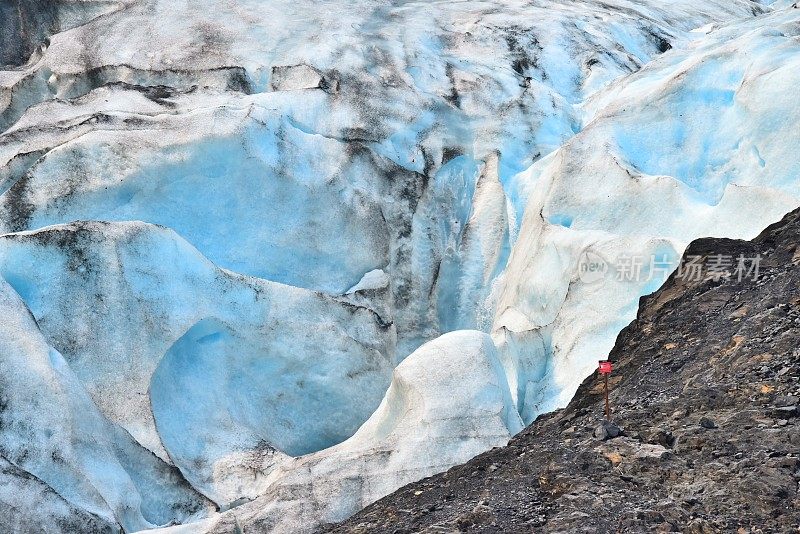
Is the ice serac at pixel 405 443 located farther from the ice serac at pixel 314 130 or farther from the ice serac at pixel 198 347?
the ice serac at pixel 314 130

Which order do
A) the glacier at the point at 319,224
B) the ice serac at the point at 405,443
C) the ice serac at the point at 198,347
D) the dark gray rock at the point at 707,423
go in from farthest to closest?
1. the ice serac at the point at 198,347
2. the glacier at the point at 319,224
3. the ice serac at the point at 405,443
4. the dark gray rock at the point at 707,423

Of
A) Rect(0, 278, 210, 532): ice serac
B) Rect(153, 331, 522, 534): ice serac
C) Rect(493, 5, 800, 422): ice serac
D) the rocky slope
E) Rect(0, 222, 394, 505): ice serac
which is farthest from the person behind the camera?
Rect(493, 5, 800, 422): ice serac

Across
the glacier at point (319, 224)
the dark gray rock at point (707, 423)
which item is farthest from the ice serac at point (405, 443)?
the dark gray rock at point (707, 423)

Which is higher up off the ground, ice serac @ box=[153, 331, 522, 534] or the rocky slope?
the rocky slope

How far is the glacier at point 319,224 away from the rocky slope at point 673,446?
5.24 feet

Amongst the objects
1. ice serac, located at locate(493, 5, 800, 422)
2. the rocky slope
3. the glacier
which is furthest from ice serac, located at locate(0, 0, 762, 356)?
the rocky slope

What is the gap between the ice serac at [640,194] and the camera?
10383 mm

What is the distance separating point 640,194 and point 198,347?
594 cm

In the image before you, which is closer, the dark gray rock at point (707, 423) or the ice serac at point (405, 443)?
the dark gray rock at point (707, 423)

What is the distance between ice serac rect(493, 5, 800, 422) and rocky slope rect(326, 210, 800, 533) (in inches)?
63.8

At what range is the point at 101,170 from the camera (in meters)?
12.2

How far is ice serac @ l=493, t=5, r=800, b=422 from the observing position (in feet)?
34.1

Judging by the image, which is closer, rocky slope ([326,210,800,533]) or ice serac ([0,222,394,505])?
rocky slope ([326,210,800,533])

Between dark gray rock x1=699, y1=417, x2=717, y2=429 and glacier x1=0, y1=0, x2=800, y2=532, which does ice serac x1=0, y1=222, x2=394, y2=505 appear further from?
dark gray rock x1=699, y1=417, x2=717, y2=429
